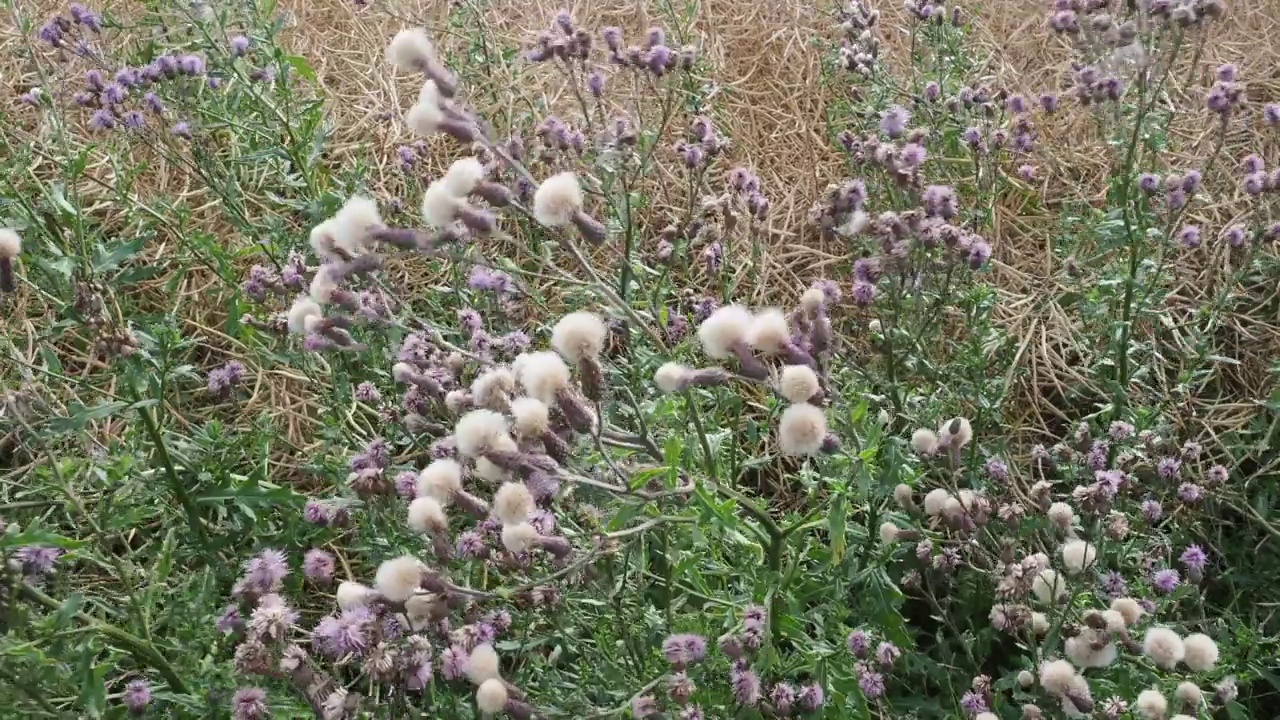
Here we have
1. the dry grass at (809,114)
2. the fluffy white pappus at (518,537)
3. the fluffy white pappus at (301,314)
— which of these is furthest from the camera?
the dry grass at (809,114)

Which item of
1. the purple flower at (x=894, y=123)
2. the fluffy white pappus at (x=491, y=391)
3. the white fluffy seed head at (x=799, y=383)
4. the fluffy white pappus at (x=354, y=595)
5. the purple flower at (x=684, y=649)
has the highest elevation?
the purple flower at (x=894, y=123)

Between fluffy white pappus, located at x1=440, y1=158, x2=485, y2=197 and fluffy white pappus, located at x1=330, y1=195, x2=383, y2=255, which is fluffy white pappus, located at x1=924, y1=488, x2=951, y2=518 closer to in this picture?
fluffy white pappus, located at x1=440, y1=158, x2=485, y2=197

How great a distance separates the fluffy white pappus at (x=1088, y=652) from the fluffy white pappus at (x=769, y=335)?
752mm

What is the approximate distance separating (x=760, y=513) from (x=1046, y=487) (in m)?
0.61

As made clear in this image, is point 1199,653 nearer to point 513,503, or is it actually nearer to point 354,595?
point 513,503

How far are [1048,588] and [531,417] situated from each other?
3.32 feet

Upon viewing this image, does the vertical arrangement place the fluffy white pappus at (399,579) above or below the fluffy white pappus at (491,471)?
below

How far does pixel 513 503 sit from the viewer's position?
5.09ft

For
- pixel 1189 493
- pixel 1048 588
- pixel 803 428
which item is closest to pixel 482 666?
pixel 803 428

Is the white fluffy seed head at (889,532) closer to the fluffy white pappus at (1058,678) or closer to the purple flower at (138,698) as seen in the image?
the fluffy white pappus at (1058,678)

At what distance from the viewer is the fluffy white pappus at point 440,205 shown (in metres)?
1.79

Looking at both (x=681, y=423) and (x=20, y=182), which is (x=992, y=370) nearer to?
(x=681, y=423)

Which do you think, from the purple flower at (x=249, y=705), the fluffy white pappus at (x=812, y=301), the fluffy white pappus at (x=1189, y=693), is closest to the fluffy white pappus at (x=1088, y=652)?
the fluffy white pappus at (x=1189, y=693)

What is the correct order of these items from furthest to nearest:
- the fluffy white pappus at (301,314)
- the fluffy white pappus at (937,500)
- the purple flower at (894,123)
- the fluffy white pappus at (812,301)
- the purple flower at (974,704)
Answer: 1. the purple flower at (894,123)
2. the fluffy white pappus at (301,314)
3. the fluffy white pappus at (937,500)
4. the purple flower at (974,704)
5. the fluffy white pappus at (812,301)
